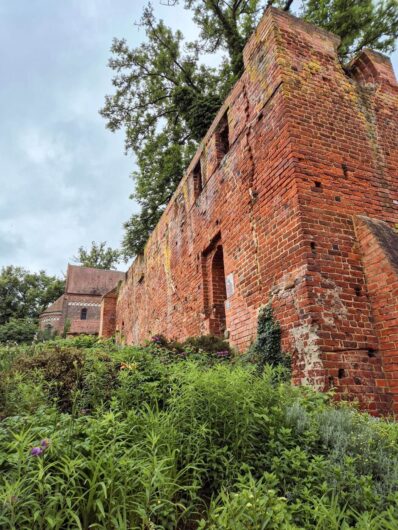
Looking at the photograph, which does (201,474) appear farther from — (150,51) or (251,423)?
(150,51)

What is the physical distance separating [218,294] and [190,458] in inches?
233

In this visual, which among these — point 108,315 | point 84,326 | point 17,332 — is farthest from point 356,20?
point 84,326

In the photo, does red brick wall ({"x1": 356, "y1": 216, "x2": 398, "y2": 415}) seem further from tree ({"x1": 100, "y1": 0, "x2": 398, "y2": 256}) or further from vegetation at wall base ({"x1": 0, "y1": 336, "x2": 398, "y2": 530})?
tree ({"x1": 100, "y1": 0, "x2": 398, "y2": 256})

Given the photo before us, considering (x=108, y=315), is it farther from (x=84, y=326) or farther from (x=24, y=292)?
(x=24, y=292)

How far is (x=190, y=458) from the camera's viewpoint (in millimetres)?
2469

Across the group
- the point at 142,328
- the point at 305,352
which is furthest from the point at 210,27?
the point at 305,352

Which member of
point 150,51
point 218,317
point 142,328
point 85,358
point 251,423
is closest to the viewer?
point 251,423

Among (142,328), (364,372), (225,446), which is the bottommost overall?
(225,446)

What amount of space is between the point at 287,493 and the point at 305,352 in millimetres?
2312

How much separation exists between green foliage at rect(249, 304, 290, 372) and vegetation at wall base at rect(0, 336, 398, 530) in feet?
3.73

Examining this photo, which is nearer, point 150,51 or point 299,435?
point 299,435

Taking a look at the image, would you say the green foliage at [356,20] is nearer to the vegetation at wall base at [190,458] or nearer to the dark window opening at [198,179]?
the dark window opening at [198,179]

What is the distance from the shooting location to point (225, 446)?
2436 mm

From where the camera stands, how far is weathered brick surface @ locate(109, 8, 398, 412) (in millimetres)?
4332
